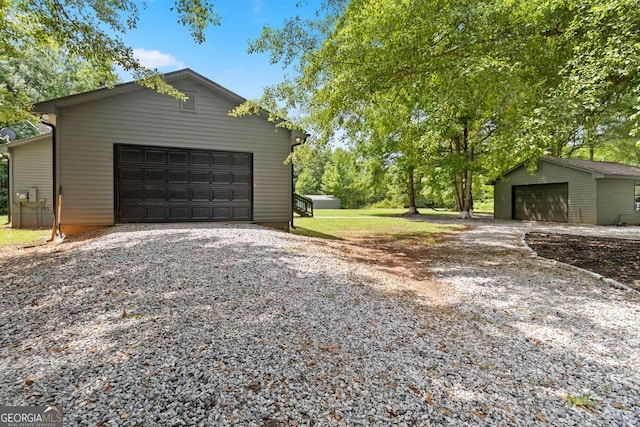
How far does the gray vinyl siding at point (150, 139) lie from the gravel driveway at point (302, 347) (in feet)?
13.5

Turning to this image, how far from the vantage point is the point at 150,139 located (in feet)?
29.4

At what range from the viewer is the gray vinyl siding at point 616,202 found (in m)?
15.2

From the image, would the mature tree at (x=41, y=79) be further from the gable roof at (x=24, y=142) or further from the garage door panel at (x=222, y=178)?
the garage door panel at (x=222, y=178)

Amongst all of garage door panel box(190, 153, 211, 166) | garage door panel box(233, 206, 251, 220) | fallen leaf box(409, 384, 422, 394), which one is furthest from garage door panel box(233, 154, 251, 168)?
fallen leaf box(409, 384, 422, 394)

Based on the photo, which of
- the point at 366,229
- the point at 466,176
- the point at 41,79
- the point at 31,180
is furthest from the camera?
the point at 41,79

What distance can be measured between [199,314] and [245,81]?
9419 millimetres

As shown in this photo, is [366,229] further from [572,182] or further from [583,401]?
[583,401]

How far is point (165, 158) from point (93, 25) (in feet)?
11.2

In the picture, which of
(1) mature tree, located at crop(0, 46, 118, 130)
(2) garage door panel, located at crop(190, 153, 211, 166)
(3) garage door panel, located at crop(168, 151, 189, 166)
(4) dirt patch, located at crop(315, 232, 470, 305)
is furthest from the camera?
(1) mature tree, located at crop(0, 46, 118, 130)

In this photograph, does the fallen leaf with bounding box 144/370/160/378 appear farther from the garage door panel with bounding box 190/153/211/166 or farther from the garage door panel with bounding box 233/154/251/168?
the garage door panel with bounding box 233/154/251/168

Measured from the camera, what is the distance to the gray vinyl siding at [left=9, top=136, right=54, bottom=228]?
12.1 m

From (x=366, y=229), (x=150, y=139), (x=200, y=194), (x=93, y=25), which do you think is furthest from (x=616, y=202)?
(x=93, y=25)

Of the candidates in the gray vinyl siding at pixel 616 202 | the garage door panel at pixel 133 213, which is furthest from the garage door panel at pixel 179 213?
the gray vinyl siding at pixel 616 202

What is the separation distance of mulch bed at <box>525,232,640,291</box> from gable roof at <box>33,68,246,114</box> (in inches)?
377
